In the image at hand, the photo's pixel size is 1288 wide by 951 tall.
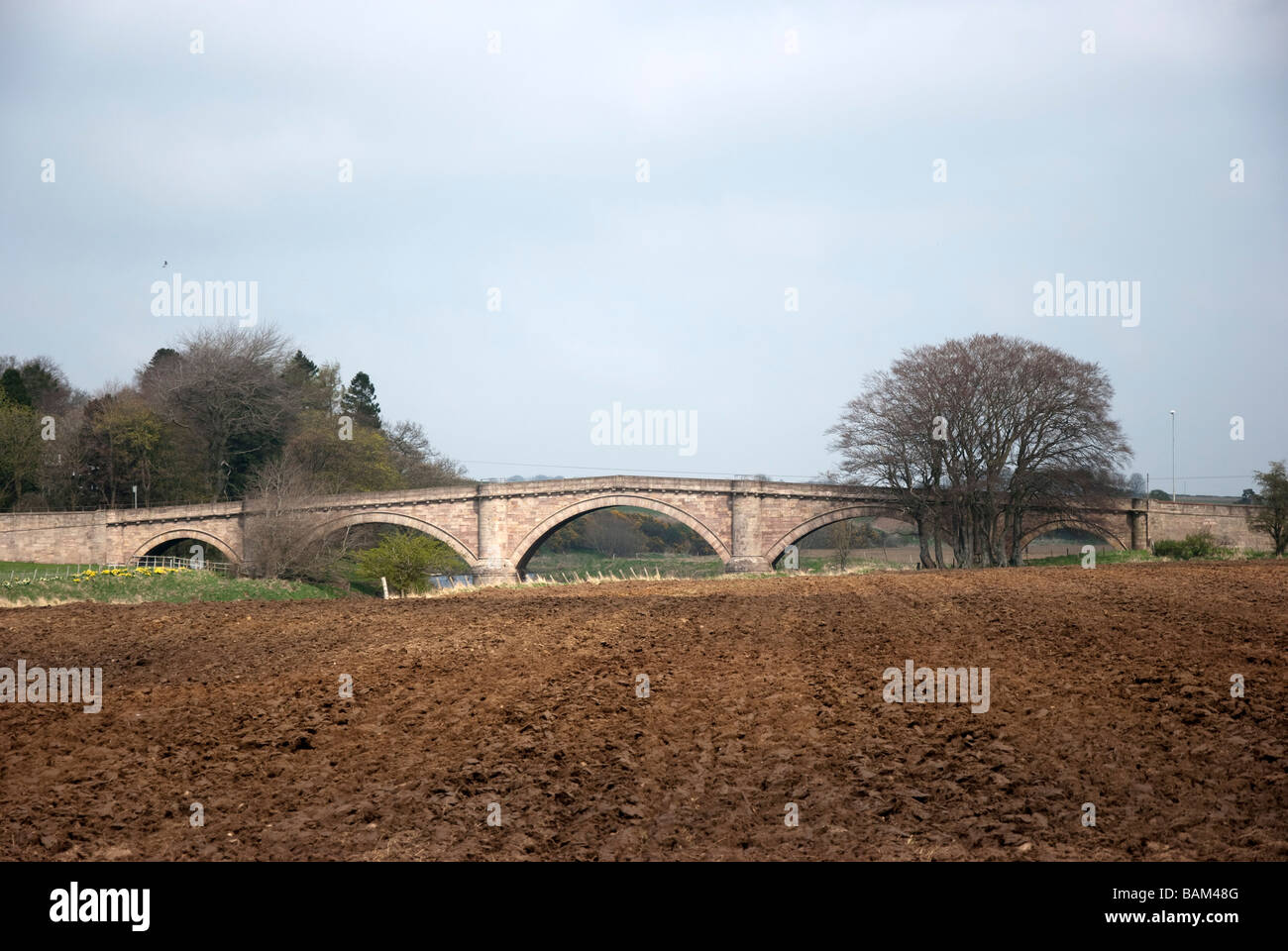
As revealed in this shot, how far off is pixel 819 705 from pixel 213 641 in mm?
10875

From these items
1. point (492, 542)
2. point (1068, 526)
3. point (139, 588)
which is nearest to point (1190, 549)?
point (1068, 526)

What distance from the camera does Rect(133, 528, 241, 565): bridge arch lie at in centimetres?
5347

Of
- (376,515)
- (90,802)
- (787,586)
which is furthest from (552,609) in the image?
(376,515)

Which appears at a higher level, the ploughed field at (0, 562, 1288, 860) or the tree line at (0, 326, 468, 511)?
the tree line at (0, 326, 468, 511)

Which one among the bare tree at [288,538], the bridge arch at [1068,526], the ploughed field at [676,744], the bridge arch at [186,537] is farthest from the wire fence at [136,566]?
the bridge arch at [1068,526]

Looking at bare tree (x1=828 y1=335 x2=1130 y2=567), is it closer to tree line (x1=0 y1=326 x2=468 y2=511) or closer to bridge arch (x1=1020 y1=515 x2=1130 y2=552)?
bridge arch (x1=1020 y1=515 x2=1130 y2=552)

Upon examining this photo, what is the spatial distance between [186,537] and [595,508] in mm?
21582

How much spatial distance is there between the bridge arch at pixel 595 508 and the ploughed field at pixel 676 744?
33.0 meters

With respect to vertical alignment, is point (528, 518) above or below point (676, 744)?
above

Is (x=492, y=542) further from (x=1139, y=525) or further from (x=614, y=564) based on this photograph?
(x=1139, y=525)

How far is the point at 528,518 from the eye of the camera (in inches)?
2051

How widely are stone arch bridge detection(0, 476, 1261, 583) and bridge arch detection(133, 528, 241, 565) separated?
52mm

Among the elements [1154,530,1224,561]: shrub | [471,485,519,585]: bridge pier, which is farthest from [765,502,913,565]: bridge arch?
[471,485,519,585]: bridge pier
